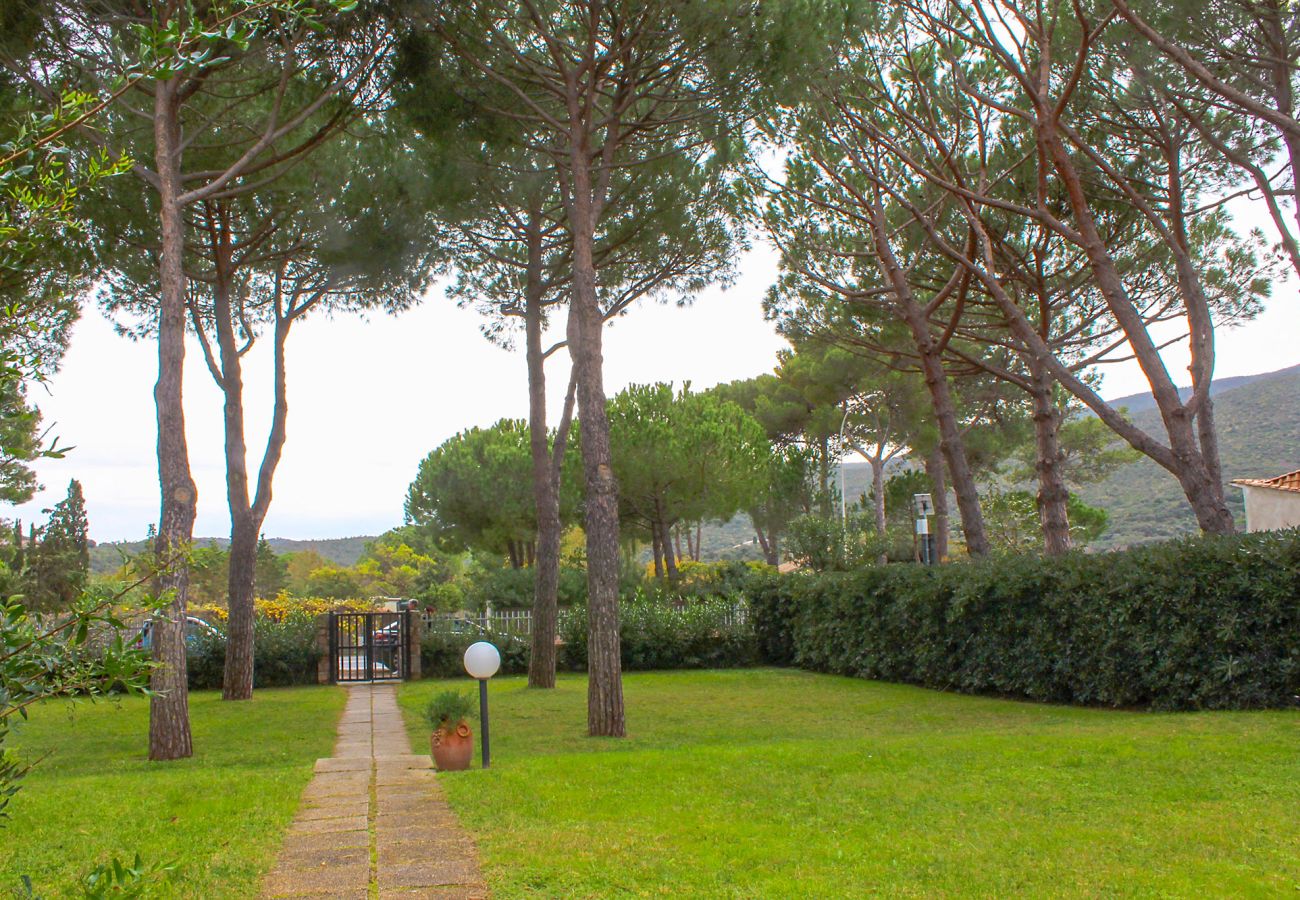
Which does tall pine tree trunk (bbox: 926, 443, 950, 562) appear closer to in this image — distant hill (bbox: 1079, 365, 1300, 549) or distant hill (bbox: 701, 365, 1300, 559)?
distant hill (bbox: 701, 365, 1300, 559)

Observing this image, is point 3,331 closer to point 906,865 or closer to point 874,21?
point 906,865

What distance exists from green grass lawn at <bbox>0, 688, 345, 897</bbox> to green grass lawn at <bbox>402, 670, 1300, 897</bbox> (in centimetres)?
105

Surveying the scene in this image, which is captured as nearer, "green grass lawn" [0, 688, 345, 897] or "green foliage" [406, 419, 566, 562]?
"green grass lawn" [0, 688, 345, 897]

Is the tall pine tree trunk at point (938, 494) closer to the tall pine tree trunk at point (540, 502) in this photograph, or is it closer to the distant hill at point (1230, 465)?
the distant hill at point (1230, 465)

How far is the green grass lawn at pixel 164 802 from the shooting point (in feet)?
14.7

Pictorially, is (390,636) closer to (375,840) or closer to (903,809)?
(375,840)

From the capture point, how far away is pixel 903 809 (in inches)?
212

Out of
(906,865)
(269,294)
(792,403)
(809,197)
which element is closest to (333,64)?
(269,294)

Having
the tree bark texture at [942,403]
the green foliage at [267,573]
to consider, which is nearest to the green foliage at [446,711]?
the tree bark texture at [942,403]

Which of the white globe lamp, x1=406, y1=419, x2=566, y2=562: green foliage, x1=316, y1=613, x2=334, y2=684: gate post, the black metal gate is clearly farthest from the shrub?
the white globe lamp

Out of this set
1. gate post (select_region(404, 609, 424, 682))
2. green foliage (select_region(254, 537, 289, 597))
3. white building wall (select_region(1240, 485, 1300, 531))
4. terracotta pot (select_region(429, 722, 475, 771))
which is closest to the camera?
terracotta pot (select_region(429, 722, 475, 771))

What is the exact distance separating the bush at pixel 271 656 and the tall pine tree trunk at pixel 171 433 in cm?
712

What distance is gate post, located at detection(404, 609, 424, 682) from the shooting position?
56.6 feet

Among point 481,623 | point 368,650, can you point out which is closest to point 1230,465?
point 481,623
